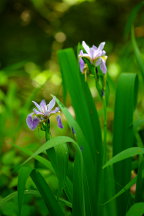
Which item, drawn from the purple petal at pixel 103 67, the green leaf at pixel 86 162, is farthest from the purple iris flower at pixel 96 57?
the green leaf at pixel 86 162

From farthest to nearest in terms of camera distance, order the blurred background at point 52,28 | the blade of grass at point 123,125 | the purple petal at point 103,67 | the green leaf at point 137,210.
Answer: the blurred background at point 52,28 < the blade of grass at point 123,125 < the purple petal at point 103,67 < the green leaf at point 137,210

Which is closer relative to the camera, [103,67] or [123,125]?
[103,67]

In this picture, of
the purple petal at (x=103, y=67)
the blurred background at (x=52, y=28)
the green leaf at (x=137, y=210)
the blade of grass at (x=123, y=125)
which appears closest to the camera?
the green leaf at (x=137, y=210)

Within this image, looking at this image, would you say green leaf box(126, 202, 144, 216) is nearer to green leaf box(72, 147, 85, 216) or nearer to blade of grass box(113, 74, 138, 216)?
green leaf box(72, 147, 85, 216)

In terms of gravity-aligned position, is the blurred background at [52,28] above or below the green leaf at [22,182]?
above

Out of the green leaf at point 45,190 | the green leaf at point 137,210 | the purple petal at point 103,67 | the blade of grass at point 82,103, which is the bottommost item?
the green leaf at point 137,210

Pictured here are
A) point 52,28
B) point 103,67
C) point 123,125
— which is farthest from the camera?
point 52,28

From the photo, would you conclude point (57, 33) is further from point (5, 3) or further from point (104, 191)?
point (104, 191)

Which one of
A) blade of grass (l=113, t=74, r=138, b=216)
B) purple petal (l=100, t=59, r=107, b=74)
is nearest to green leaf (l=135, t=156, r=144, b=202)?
blade of grass (l=113, t=74, r=138, b=216)

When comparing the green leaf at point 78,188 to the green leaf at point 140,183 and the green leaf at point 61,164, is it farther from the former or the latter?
the green leaf at point 140,183

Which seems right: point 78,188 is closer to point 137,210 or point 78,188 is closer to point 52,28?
point 137,210

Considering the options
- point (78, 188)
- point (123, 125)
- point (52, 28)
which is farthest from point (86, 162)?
point (52, 28)
